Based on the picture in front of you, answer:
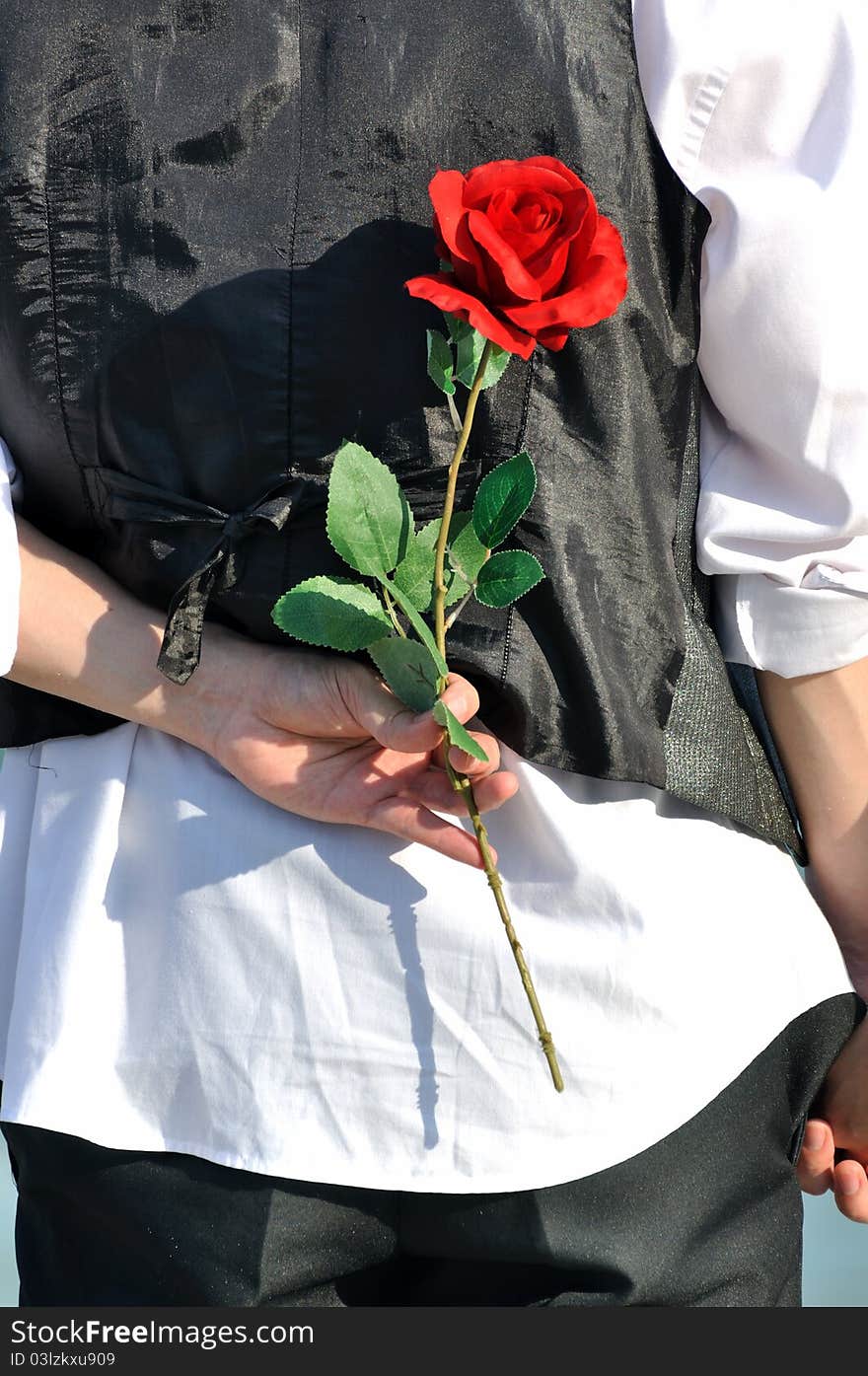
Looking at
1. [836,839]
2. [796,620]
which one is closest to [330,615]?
[796,620]

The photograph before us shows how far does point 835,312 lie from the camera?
733 millimetres

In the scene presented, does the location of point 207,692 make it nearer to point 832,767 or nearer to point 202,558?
point 202,558

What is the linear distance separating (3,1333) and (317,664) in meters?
0.48

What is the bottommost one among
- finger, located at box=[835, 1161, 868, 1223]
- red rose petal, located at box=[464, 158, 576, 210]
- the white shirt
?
finger, located at box=[835, 1161, 868, 1223]

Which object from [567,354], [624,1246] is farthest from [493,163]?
[624,1246]

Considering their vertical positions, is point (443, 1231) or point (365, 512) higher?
point (365, 512)

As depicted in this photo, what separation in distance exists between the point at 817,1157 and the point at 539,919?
1.02 feet

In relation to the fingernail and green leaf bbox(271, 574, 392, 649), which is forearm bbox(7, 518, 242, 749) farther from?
the fingernail

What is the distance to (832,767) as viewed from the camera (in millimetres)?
876

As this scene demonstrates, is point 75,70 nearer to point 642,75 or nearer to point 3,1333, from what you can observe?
point 642,75

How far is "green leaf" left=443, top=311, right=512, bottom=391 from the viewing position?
0.67m

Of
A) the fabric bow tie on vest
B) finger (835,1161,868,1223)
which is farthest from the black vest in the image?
finger (835,1161,868,1223)

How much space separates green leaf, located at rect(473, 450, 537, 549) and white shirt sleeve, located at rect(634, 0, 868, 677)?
6.6 inches

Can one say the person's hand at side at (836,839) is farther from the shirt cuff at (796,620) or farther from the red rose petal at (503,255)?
the red rose petal at (503,255)
